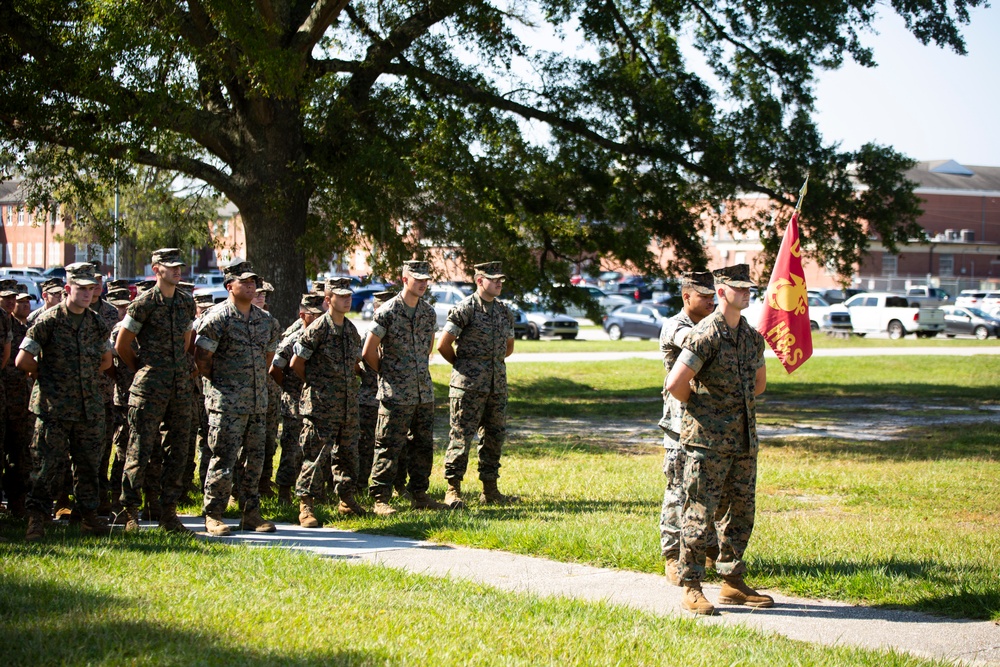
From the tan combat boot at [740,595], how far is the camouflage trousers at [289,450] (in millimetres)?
4782

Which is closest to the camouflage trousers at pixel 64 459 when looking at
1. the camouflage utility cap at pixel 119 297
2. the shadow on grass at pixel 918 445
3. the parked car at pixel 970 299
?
the camouflage utility cap at pixel 119 297

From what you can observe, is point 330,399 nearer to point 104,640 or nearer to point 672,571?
point 672,571

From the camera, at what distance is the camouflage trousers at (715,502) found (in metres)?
6.55

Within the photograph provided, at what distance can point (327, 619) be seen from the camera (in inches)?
236

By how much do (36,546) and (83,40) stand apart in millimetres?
9284

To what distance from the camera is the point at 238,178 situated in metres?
17.0

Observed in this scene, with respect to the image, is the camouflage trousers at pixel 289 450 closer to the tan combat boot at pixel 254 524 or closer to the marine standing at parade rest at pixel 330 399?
the marine standing at parade rest at pixel 330 399

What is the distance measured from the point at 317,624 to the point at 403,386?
157 inches

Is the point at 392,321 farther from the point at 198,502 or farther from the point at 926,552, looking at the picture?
the point at 926,552

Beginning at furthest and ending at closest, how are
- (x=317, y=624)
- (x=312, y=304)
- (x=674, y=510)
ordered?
(x=312, y=304)
(x=674, y=510)
(x=317, y=624)

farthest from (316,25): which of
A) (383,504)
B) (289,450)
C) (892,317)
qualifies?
(892,317)

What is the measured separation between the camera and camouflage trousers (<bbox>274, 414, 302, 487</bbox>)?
1023cm

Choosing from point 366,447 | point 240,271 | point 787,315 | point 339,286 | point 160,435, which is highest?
point 240,271

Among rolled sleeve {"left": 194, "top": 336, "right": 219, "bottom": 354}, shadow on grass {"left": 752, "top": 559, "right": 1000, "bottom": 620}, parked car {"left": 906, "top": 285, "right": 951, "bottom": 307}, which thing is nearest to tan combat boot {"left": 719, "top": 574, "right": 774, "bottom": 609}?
shadow on grass {"left": 752, "top": 559, "right": 1000, "bottom": 620}
